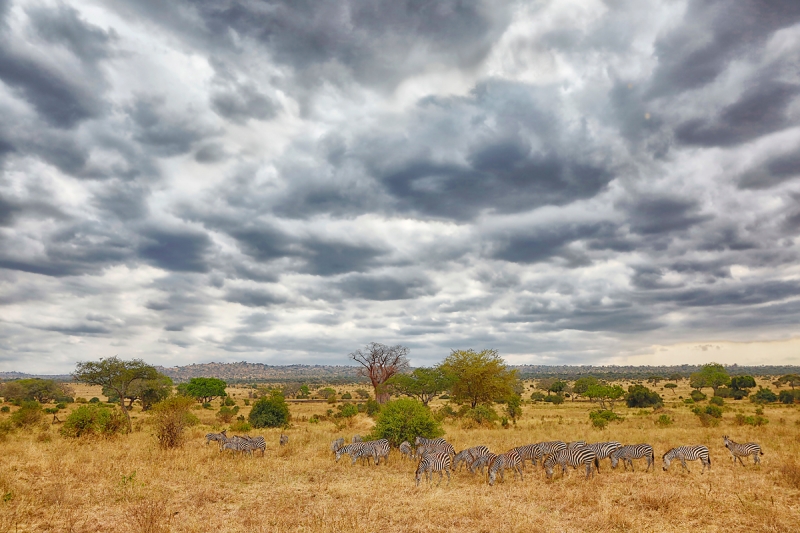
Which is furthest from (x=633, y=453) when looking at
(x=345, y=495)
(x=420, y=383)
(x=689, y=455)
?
(x=420, y=383)

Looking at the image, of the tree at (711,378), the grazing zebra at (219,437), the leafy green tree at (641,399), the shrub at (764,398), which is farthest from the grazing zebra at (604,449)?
the tree at (711,378)

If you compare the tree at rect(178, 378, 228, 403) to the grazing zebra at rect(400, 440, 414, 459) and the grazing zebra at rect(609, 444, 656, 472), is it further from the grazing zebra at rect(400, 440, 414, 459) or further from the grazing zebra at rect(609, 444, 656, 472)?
the grazing zebra at rect(609, 444, 656, 472)

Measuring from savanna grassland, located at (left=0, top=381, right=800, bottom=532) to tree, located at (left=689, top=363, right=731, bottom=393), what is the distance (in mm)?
82731

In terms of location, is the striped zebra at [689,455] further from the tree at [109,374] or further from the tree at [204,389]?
the tree at [204,389]

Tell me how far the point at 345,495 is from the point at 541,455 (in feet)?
33.1

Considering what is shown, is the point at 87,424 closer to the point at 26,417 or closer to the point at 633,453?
the point at 26,417

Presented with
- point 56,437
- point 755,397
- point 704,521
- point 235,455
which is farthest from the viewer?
point 755,397

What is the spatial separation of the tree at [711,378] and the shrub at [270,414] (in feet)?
303

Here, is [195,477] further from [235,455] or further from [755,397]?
[755,397]

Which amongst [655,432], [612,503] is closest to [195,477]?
[612,503]

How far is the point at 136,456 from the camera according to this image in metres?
23.8

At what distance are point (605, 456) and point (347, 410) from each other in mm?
37663

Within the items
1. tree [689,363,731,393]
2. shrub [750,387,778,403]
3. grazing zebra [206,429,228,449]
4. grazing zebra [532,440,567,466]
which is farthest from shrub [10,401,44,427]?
tree [689,363,731,393]

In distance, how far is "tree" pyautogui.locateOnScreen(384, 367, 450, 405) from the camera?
6338cm
